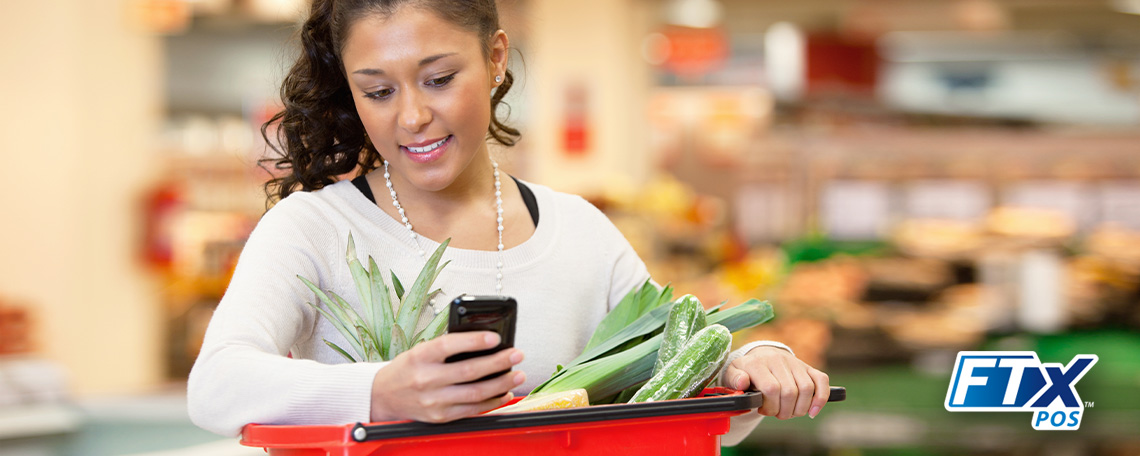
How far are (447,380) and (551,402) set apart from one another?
0.25m

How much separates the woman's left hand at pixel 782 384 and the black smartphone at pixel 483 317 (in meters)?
0.44

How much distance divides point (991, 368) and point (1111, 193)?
5.24 m

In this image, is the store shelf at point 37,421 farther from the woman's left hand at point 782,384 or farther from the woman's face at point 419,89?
the woman's left hand at point 782,384

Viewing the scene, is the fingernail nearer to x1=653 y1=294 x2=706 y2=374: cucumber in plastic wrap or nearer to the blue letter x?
x1=653 y1=294 x2=706 y2=374: cucumber in plastic wrap

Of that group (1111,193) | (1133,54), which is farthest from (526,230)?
(1133,54)

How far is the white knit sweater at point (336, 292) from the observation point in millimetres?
1116

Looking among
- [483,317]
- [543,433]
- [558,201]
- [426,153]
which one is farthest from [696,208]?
[483,317]

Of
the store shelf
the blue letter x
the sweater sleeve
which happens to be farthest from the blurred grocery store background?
the blue letter x

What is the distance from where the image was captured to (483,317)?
98cm

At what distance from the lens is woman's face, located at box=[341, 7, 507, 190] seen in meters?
1.32

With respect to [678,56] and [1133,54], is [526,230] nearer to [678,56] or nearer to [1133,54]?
[678,56]

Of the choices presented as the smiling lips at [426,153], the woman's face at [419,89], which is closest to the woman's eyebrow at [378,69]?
the woman's face at [419,89]

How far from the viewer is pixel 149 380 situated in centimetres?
689

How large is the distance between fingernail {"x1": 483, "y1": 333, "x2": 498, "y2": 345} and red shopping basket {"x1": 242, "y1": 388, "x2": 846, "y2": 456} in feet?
0.41
